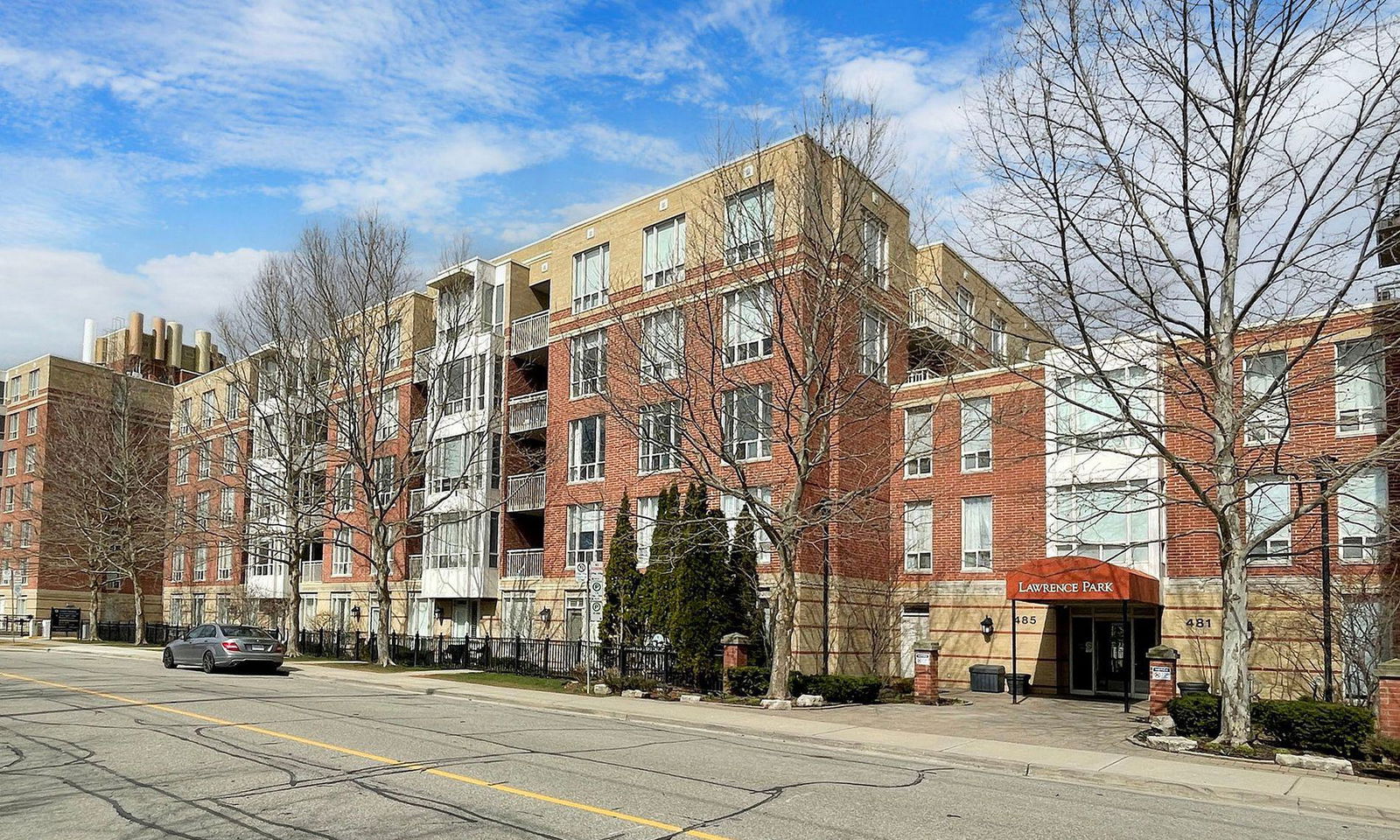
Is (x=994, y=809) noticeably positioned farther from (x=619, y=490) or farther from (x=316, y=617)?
(x=316, y=617)

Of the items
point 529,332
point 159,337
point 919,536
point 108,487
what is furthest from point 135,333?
point 919,536

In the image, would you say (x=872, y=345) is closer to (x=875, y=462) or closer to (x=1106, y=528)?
(x=875, y=462)

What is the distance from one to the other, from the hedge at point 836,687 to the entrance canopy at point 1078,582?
4.83 metres

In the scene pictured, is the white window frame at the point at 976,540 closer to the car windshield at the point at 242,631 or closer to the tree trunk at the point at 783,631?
the tree trunk at the point at 783,631

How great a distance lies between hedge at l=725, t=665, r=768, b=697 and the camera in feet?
78.5

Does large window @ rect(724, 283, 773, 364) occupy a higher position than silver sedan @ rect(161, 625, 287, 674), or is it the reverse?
large window @ rect(724, 283, 773, 364)

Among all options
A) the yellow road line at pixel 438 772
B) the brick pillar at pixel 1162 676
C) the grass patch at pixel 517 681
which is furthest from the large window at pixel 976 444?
the yellow road line at pixel 438 772

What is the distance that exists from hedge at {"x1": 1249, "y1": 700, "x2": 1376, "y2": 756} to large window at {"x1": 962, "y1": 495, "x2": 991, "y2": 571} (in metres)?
14.4

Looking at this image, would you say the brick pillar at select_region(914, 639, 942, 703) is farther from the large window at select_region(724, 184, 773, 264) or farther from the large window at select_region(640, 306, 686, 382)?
the large window at select_region(724, 184, 773, 264)

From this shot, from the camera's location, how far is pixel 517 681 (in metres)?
28.3

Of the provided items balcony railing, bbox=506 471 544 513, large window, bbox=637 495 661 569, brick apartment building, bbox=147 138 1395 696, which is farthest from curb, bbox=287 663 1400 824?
balcony railing, bbox=506 471 544 513

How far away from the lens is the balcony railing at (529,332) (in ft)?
128

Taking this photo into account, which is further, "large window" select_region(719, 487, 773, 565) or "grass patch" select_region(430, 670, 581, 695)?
"large window" select_region(719, 487, 773, 565)

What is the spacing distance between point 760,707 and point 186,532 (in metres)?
29.2
